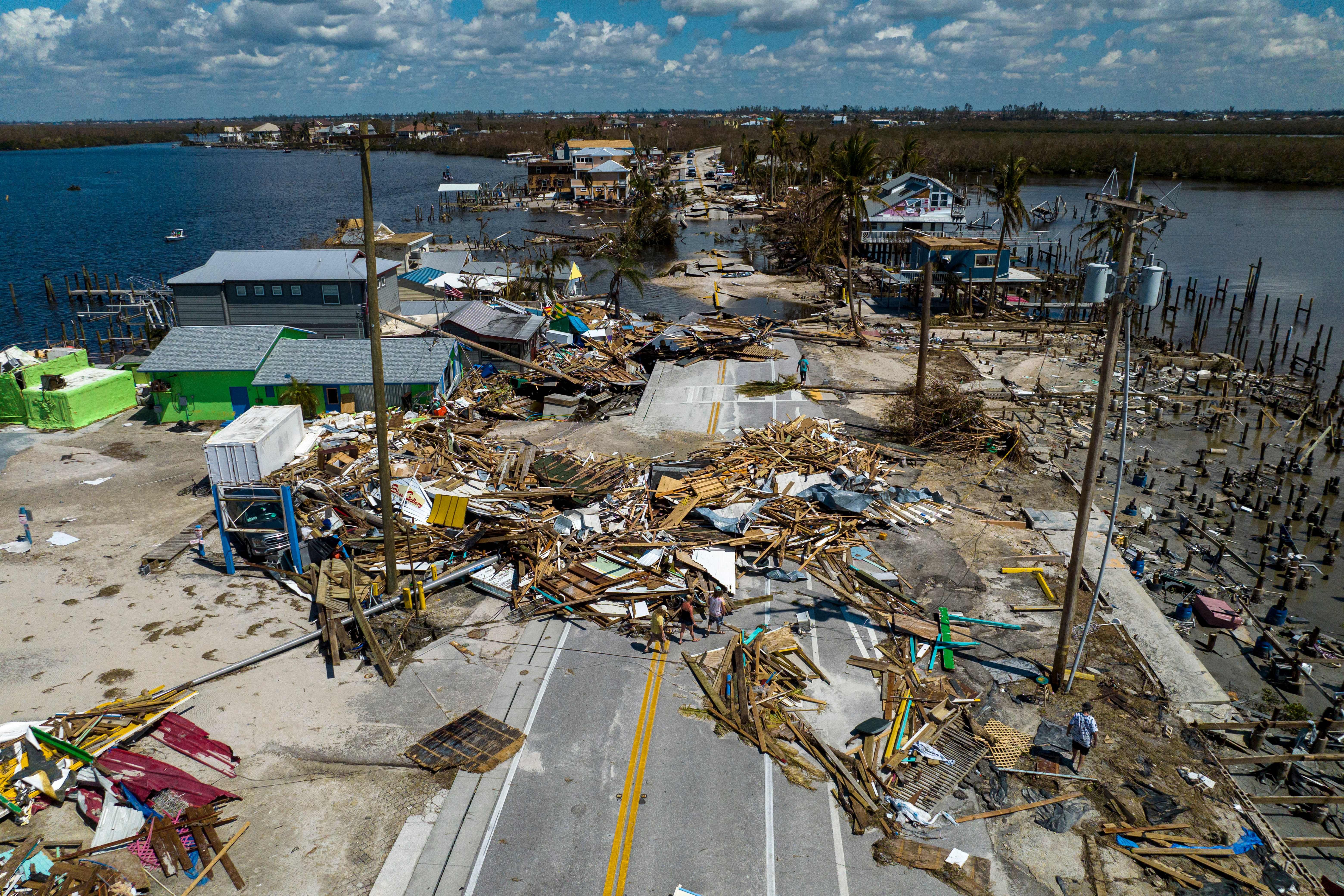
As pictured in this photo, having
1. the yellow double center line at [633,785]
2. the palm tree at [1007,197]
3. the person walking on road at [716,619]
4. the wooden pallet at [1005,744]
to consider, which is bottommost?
the yellow double center line at [633,785]

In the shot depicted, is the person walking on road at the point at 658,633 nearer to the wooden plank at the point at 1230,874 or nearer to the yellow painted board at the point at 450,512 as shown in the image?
the yellow painted board at the point at 450,512

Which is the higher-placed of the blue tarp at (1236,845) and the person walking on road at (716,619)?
the person walking on road at (716,619)

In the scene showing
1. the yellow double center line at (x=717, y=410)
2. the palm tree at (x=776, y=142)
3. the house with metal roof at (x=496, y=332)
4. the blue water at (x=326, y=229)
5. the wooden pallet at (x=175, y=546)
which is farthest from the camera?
the palm tree at (x=776, y=142)

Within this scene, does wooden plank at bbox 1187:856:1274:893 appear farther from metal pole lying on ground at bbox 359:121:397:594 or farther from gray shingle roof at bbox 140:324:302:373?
gray shingle roof at bbox 140:324:302:373

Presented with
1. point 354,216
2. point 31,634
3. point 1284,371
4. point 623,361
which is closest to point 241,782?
point 31,634

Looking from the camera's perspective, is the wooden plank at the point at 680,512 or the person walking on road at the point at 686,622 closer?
the person walking on road at the point at 686,622

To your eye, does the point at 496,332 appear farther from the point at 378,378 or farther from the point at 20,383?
the point at 378,378

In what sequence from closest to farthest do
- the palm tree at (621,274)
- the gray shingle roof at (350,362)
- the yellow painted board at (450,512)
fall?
the yellow painted board at (450,512), the gray shingle roof at (350,362), the palm tree at (621,274)

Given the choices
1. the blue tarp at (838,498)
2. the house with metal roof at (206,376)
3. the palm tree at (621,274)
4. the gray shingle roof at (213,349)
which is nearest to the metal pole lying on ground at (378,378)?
the blue tarp at (838,498)
